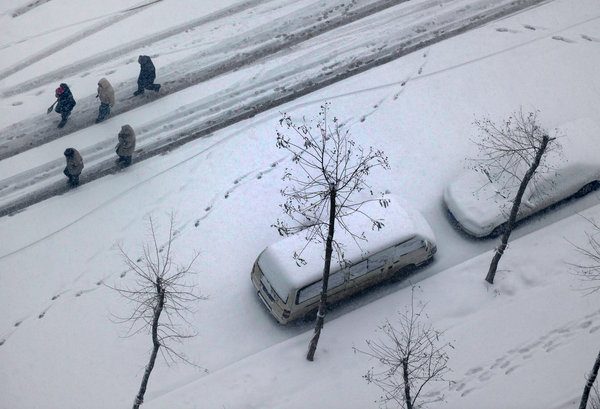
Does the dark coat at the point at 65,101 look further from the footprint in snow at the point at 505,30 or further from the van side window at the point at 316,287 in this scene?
the footprint in snow at the point at 505,30

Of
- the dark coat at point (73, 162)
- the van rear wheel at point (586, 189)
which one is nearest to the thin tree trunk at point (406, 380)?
the van rear wheel at point (586, 189)

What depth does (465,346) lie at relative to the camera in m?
12.3

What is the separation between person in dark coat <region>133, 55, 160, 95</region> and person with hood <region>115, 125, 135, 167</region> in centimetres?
219

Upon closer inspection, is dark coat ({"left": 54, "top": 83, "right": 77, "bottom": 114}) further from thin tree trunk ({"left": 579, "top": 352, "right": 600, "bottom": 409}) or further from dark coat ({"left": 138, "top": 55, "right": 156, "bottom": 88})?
thin tree trunk ({"left": 579, "top": 352, "right": 600, "bottom": 409})

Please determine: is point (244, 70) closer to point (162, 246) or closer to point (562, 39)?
point (162, 246)

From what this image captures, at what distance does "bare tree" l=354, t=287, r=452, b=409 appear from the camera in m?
11.5

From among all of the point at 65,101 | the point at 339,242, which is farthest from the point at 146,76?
the point at 339,242

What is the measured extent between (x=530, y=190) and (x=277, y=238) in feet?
18.5

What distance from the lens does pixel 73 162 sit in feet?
46.4

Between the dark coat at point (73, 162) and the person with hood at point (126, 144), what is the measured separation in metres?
→ 0.92

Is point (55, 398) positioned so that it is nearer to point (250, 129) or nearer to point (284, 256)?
point (284, 256)

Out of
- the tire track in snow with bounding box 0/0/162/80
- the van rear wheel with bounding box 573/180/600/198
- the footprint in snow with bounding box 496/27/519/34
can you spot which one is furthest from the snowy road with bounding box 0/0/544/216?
the van rear wheel with bounding box 573/180/600/198

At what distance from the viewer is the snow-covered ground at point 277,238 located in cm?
1187

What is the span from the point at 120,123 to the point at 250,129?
333 centimetres
